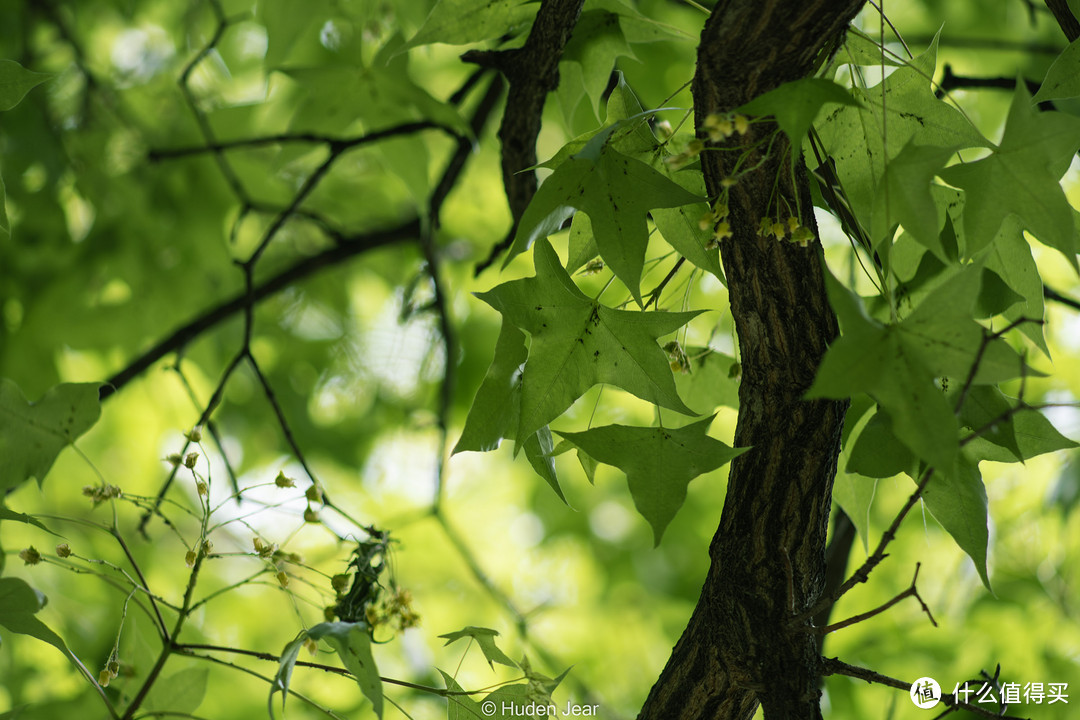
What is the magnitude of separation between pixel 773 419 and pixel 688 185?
0.50 ft

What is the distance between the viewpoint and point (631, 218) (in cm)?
40

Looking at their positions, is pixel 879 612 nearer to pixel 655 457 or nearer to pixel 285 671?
pixel 655 457

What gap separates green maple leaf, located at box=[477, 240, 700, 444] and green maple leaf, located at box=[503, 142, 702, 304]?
0.13 ft

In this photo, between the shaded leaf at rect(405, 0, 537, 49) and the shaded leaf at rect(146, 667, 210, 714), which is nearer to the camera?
the shaded leaf at rect(405, 0, 537, 49)

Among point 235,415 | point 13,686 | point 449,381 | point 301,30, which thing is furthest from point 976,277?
point 235,415

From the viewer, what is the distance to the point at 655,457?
17.0 inches

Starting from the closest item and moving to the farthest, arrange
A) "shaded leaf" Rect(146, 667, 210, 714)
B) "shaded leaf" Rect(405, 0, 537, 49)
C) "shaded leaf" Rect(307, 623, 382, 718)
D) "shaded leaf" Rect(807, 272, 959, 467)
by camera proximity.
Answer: "shaded leaf" Rect(807, 272, 959, 467), "shaded leaf" Rect(307, 623, 382, 718), "shaded leaf" Rect(405, 0, 537, 49), "shaded leaf" Rect(146, 667, 210, 714)

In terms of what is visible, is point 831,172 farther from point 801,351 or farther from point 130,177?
point 130,177

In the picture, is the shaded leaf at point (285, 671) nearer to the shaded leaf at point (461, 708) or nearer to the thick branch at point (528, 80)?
the shaded leaf at point (461, 708)

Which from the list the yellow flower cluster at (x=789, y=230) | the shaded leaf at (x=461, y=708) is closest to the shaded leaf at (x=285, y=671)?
the shaded leaf at (x=461, y=708)

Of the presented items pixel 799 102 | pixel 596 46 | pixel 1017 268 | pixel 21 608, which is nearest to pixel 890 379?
pixel 799 102

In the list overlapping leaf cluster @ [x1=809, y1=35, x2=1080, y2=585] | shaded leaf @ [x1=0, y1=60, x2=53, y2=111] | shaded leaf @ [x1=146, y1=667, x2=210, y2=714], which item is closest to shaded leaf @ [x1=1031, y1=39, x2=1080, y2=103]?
overlapping leaf cluster @ [x1=809, y1=35, x2=1080, y2=585]

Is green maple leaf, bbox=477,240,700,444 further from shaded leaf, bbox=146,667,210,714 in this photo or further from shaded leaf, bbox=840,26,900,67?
shaded leaf, bbox=146,667,210,714

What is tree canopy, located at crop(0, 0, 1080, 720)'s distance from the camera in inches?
15.8
